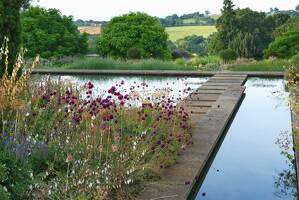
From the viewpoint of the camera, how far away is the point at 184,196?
378 centimetres

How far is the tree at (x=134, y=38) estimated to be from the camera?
23.0 meters

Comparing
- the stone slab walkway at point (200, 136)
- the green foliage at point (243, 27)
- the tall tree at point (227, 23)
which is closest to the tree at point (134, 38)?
the green foliage at point (243, 27)

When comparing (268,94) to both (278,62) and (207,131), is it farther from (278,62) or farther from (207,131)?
(278,62)

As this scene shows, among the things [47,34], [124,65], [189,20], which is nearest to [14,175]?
[124,65]

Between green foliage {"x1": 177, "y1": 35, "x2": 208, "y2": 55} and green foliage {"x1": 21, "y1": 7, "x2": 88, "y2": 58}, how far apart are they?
2108 cm

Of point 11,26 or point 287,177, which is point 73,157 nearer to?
point 287,177

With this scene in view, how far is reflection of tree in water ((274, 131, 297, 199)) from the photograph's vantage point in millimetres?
4516

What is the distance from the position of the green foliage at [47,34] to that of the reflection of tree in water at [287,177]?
1654 cm

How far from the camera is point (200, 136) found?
5809 mm

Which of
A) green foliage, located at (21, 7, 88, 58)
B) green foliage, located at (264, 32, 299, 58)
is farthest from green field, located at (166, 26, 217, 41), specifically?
green foliage, located at (21, 7, 88, 58)

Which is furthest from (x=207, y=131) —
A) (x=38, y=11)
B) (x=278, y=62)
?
→ (x=38, y=11)

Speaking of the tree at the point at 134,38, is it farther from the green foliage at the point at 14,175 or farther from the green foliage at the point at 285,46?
the green foliage at the point at 14,175

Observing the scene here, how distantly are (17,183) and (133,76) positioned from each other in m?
11.9

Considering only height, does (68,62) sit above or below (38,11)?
below
